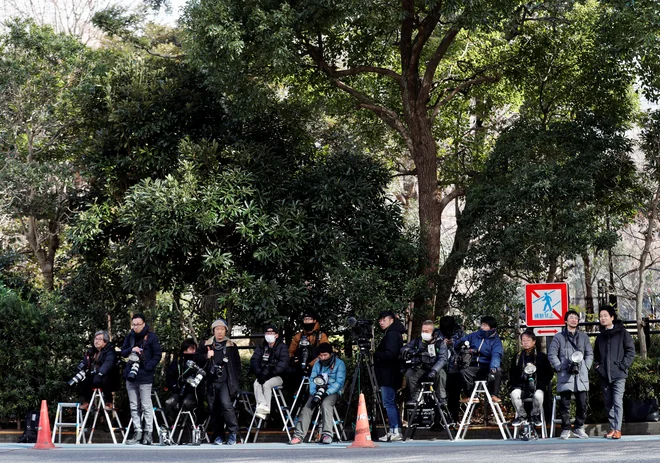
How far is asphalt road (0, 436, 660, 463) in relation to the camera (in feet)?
34.9

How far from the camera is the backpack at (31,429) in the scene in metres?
15.1

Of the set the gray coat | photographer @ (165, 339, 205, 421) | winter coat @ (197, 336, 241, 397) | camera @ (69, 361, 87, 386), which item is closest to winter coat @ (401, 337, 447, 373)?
the gray coat

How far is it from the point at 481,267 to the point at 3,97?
35.0 ft

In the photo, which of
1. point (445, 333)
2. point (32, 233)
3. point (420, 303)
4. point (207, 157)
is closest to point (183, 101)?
point (207, 157)

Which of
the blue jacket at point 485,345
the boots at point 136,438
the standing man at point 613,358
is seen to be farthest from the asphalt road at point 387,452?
the blue jacket at point 485,345

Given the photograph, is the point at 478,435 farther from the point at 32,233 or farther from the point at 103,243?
the point at 32,233

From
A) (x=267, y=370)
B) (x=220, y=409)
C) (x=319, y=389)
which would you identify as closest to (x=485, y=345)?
(x=319, y=389)

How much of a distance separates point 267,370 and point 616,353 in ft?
17.4

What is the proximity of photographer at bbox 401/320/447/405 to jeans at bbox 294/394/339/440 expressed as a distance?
1.18 meters

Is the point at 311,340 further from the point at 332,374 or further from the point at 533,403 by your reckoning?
the point at 533,403

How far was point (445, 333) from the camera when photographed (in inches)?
576

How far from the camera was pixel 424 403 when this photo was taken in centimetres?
1398

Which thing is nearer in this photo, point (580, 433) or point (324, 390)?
point (580, 433)

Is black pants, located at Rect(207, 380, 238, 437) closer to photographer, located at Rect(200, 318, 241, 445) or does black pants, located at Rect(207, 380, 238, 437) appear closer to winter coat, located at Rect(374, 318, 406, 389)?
photographer, located at Rect(200, 318, 241, 445)
